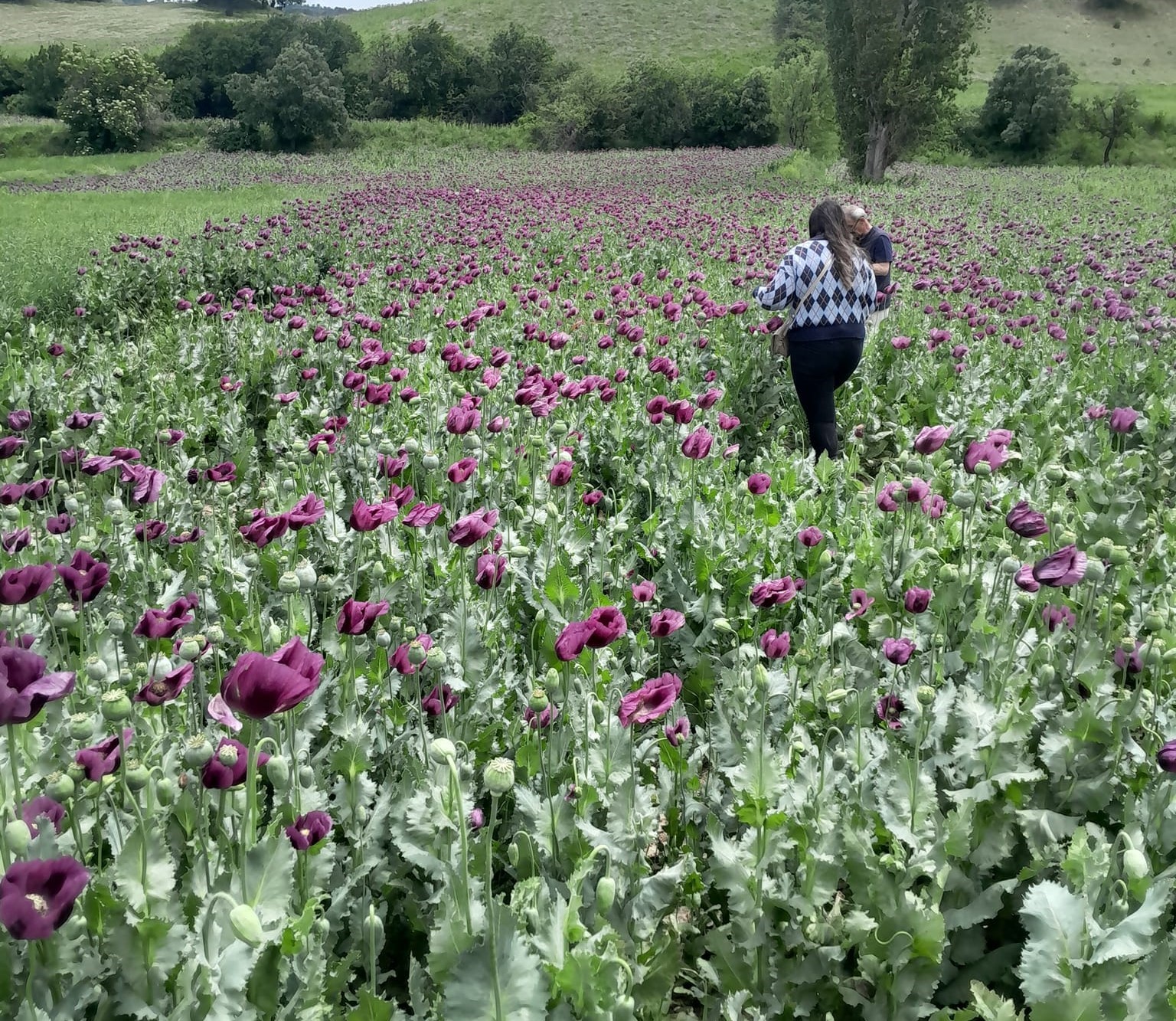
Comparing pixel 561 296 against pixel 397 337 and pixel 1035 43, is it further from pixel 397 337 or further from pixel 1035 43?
pixel 1035 43

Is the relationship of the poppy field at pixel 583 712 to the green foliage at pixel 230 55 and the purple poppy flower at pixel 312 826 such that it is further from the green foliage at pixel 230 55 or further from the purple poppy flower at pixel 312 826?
the green foliage at pixel 230 55

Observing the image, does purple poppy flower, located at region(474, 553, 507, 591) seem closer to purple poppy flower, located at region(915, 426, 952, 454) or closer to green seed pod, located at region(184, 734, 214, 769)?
green seed pod, located at region(184, 734, 214, 769)

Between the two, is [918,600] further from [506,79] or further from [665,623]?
[506,79]

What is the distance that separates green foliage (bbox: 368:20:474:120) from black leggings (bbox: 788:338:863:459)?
63406 millimetres

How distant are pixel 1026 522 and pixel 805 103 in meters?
46.9

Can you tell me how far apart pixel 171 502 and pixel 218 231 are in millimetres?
9246

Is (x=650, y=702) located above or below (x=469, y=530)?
below

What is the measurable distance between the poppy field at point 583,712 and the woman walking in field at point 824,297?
0.69 metres

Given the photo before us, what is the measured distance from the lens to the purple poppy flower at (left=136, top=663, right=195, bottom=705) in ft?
6.98

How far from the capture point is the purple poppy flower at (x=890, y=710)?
2.86 meters

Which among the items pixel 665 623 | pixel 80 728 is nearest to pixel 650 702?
pixel 665 623

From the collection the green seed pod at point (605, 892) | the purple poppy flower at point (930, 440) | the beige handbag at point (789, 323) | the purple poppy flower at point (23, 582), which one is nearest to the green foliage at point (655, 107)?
the beige handbag at point (789, 323)

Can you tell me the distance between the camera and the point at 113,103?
5181cm

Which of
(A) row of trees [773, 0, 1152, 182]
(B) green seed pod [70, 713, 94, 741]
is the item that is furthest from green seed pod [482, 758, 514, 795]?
(A) row of trees [773, 0, 1152, 182]
